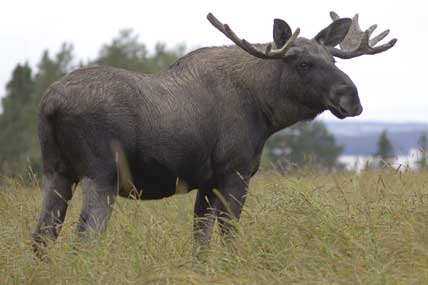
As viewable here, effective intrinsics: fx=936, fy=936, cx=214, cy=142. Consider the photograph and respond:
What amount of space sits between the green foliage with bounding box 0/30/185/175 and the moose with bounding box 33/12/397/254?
3209 centimetres

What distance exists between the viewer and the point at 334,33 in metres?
8.03

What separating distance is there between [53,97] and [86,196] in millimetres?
729

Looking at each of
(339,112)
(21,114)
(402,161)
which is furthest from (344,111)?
(21,114)

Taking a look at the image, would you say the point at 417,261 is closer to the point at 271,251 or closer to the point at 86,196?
the point at 271,251

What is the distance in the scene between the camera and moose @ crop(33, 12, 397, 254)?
6.54 meters

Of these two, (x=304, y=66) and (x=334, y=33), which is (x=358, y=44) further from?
(x=304, y=66)

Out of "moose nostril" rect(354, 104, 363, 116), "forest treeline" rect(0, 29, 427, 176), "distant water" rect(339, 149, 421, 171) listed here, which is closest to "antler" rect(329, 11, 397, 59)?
"moose nostril" rect(354, 104, 363, 116)

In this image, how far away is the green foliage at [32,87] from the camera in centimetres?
4231

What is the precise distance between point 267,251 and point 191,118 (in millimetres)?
1378

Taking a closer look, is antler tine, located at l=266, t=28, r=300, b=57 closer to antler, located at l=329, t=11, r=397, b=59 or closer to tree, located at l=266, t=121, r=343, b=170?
antler, located at l=329, t=11, r=397, b=59

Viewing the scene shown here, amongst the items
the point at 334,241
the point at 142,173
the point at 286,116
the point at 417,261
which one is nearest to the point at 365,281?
the point at 417,261

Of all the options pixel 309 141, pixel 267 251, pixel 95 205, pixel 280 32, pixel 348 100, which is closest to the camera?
pixel 267 251

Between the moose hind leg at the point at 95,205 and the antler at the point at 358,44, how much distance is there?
2.51 m

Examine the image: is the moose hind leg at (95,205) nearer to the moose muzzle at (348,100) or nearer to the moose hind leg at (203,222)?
the moose hind leg at (203,222)
